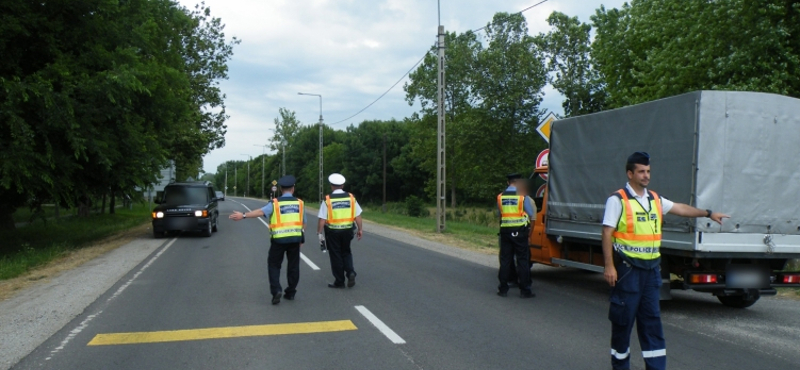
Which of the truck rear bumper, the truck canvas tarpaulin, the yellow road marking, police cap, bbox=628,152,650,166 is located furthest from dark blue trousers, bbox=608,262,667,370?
the truck rear bumper

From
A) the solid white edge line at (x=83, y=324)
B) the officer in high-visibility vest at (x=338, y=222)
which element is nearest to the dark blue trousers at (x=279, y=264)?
the officer in high-visibility vest at (x=338, y=222)

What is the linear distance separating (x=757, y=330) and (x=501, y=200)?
359 cm

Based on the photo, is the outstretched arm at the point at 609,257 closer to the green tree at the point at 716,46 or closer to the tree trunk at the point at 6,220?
the green tree at the point at 716,46

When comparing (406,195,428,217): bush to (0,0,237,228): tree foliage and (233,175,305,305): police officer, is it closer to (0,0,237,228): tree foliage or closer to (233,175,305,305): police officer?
(0,0,237,228): tree foliage

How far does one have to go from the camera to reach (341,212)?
30.6 feet

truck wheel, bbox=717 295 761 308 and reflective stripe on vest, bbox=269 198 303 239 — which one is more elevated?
reflective stripe on vest, bbox=269 198 303 239

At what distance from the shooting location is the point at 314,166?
87750 millimetres

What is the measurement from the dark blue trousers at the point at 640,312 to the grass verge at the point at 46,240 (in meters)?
11.3

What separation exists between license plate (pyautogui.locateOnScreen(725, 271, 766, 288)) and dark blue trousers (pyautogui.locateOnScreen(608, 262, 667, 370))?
317 cm

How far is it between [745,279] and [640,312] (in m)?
3.44

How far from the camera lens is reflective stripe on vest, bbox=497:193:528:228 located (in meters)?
8.95

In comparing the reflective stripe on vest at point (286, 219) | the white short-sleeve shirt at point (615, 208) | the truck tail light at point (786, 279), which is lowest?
the truck tail light at point (786, 279)

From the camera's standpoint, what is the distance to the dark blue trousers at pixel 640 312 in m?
4.79

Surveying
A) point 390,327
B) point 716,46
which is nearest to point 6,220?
point 390,327
